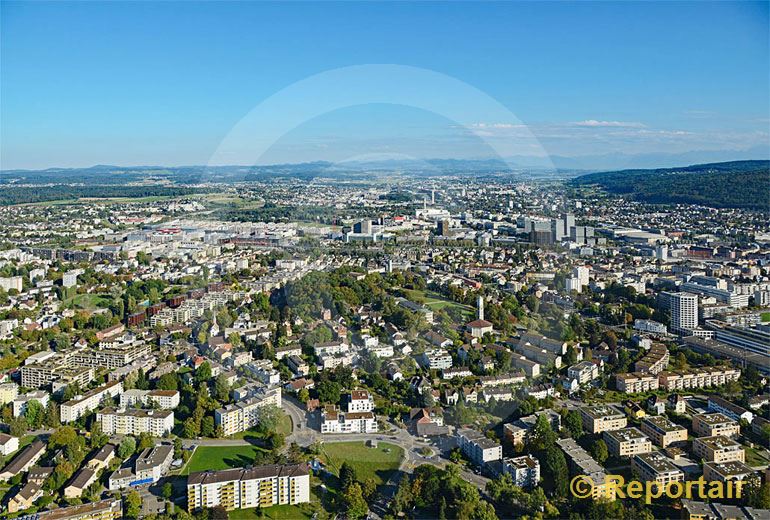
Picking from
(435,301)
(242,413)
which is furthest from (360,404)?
(435,301)

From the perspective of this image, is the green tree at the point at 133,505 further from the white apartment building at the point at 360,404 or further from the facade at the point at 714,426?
the facade at the point at 714,426

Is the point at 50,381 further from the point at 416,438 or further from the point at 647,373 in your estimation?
the point at 647,373

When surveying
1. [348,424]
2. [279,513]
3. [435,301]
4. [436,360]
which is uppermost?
[435,301]

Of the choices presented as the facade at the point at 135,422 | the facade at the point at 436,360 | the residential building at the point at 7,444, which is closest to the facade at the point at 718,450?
the facade at the point at 436,360

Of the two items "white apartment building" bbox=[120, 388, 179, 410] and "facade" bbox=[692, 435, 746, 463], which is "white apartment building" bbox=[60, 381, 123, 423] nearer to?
"white apartment building" bbox=[120, 388, 179, 410]

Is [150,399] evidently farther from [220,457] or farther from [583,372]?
[583,372]
